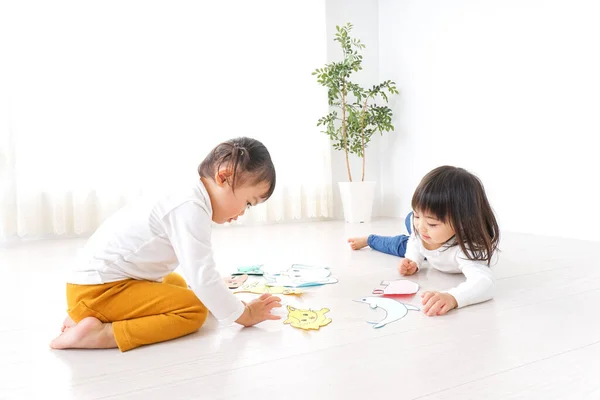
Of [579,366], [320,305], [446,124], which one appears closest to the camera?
[579,366]

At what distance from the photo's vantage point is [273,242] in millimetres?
2705

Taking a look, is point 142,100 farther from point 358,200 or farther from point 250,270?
point 250,270

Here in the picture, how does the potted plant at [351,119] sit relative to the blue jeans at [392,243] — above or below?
above

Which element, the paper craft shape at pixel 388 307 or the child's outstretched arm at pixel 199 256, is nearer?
the child's outstretched arm at pixel 199 256

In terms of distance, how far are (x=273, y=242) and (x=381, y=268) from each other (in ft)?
2.84

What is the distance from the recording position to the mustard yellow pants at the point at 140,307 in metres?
1.16

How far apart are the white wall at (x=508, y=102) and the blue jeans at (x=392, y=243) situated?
3.40 ft

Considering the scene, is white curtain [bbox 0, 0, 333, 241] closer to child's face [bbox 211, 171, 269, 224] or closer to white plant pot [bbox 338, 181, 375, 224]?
white plant pot [bbox 338, 181, 375, 224]

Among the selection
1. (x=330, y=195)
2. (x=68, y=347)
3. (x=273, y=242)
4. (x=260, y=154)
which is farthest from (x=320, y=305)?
(x=330, y=195)

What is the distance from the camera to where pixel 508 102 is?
117 inches

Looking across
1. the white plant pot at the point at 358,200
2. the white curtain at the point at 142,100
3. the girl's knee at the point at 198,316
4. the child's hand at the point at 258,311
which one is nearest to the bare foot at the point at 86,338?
the girl's knee at the point at 198,316

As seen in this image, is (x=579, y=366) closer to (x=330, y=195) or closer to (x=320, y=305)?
(x=320, y=305)

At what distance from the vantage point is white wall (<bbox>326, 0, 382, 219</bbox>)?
3.79 metres

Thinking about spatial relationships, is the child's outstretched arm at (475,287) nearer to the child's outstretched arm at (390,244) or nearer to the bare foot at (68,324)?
the child's outstretched arm at (390,244)
